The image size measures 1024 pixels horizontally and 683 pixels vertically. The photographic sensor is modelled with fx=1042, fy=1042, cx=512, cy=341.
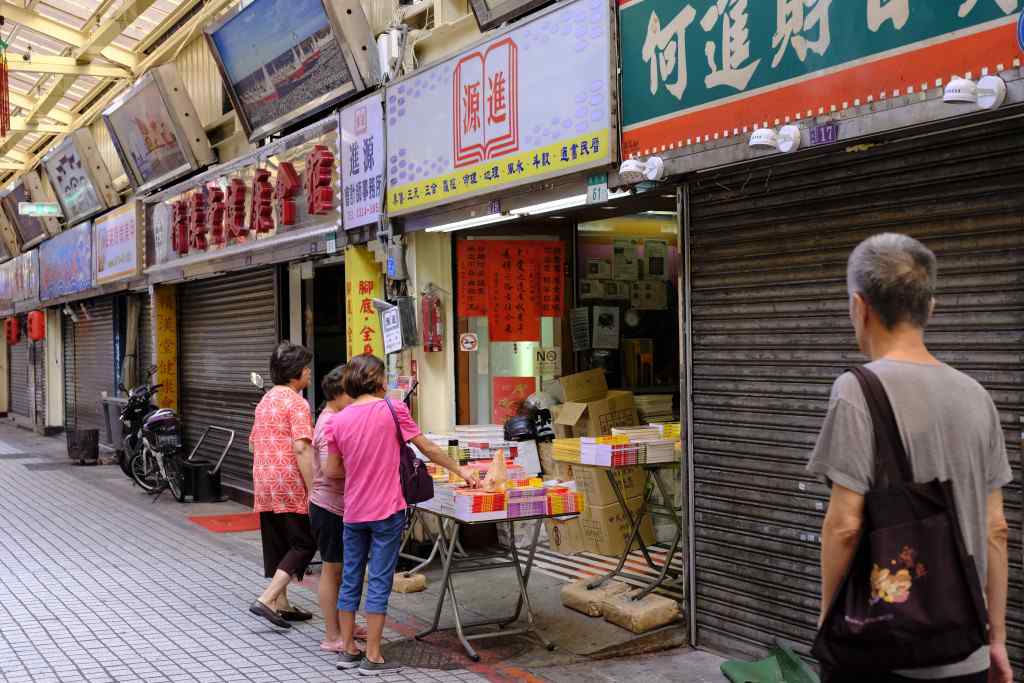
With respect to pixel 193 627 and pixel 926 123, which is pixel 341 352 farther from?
pixel 926 123

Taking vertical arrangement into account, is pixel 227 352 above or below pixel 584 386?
above

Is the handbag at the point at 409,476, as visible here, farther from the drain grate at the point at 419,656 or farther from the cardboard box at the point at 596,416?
the cardboard box at the point at 596,416

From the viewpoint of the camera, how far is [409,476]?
5801 mm

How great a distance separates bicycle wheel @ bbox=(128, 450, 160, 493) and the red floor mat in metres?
1.96

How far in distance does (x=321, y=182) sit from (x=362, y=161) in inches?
30.7

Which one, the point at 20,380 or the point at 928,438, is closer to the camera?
the point at 928,438

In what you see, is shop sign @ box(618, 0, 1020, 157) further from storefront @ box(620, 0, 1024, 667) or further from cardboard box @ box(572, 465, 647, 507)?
cardboard box @ box(572, 465, 647, 507)

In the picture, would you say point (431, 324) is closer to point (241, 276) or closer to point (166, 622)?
point (166, 622)

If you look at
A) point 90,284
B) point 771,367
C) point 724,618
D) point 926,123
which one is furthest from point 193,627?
point 90,284

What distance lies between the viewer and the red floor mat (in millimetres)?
10844

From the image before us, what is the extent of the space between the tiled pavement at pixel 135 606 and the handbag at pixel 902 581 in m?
3.67

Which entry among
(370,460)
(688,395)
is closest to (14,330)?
(370,460)

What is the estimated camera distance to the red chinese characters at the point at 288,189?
10703mm

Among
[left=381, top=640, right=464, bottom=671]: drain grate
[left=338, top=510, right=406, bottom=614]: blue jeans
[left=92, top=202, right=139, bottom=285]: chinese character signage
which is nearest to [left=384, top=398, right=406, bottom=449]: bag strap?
[left=338, top=510, right=406, bottom=614]: blue jeans
